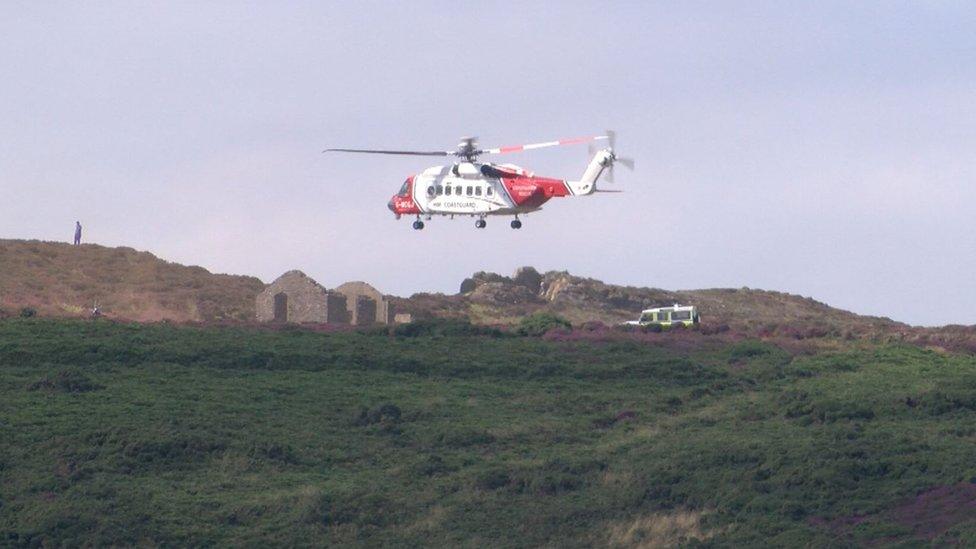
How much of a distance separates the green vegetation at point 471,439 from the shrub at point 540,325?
1534 mm

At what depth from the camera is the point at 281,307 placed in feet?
203

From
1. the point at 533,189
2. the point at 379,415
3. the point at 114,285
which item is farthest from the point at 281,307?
the point at 379,415

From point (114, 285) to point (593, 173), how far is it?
25174 millimetres

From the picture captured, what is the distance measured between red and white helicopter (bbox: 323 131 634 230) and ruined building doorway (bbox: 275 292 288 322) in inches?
270

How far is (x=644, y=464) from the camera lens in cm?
3731

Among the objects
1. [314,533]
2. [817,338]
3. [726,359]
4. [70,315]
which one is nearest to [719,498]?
[314,533]

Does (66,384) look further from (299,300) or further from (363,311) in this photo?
(363,311)

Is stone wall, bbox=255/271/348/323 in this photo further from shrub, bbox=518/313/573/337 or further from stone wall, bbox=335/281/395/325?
shrub, bbox=518/313/573/337

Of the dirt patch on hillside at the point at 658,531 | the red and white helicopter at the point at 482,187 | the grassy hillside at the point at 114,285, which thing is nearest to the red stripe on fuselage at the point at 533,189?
the red and white helicopter at the point at 482,187

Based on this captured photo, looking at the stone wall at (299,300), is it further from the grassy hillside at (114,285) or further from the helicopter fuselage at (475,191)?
the helicopter fuselage at (475,191)

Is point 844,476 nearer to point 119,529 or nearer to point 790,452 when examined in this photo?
point 790,452

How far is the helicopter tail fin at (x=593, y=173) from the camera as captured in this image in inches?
2071

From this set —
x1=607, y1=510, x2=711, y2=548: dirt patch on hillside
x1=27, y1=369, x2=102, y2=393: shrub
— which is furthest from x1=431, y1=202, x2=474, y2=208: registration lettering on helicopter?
x1=607, y1=510, x2=711, y2=548: dirt patch on hillside

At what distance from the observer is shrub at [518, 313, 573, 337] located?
2266 inches
